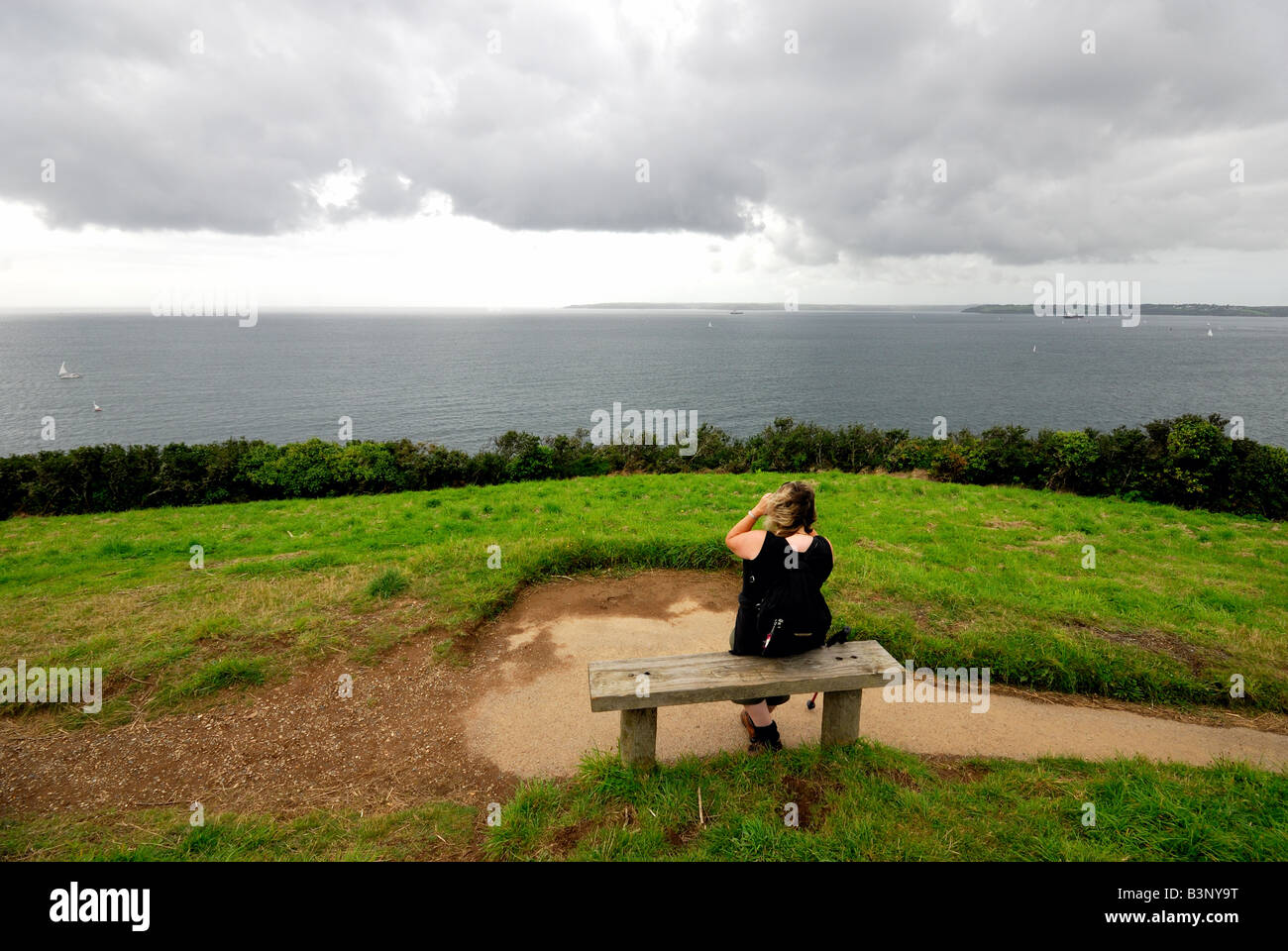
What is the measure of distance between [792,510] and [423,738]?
3.93 meters

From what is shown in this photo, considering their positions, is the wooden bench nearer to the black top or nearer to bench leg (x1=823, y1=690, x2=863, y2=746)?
bench leg (x1=823, y1=690, x2=863, y2=746)

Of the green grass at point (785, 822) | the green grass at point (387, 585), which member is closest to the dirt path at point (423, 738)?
the green grass at point (785, 822)

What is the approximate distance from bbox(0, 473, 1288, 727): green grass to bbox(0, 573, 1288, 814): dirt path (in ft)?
1.52

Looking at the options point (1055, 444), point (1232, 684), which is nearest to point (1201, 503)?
point (1055, 444)

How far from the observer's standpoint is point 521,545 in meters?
10.1

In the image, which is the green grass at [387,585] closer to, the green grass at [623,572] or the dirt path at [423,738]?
the green grass at [623,572]

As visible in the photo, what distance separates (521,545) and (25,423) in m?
67.4

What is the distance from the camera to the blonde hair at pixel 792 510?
459 centimetres

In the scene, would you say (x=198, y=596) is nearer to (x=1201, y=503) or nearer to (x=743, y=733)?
(x=743, y=733)

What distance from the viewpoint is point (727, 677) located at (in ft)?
15.5

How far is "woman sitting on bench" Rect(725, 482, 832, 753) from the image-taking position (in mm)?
4586

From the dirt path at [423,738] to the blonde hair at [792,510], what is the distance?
217 cm

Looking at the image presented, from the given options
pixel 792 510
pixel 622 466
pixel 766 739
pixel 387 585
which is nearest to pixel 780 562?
pixel 792 510
